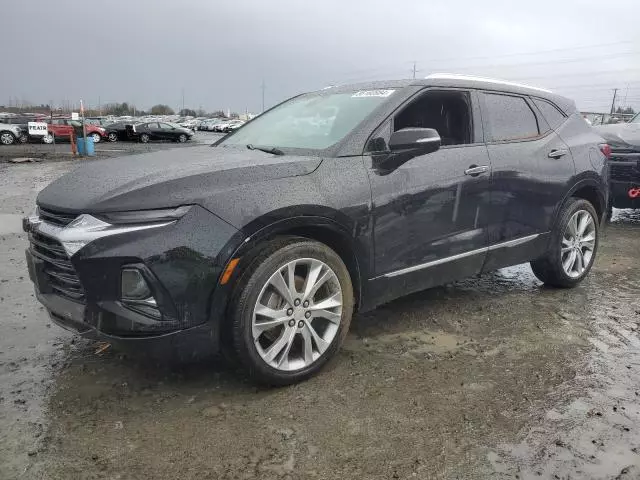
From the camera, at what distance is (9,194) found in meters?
10.5

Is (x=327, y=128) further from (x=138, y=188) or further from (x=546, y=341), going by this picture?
(x=546, y=341)

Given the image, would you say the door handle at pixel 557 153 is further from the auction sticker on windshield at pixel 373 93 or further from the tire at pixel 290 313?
the tire at pixel 290 313

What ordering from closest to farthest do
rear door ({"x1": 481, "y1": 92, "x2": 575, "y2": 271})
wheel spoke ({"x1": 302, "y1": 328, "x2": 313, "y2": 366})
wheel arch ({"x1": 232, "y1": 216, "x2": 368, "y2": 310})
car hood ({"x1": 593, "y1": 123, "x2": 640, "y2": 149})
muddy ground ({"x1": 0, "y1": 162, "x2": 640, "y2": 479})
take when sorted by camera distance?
muddy ground ({"x1": 0, "y1": 162, "x2": 640, "y2": 479}) → wheel arch ({"x1": 232, "y1": 216, "x2": 368, "y2": 310}) → wheel spoke ({"x1": 302, "y1": 328, "x2": 313, "y2": 366}) → rear door ({"x1": 481, "y1": 92, "x2": 575, "y2": 271}) → car hood ({"x1": 593, "y1": 123, "x2": 640, "y2": 149})

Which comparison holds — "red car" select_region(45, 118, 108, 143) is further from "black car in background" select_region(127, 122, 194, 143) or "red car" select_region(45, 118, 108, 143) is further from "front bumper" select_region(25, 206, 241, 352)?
"front bumper" select_region(25, 206, 241, 352)

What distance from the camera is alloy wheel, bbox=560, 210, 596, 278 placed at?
4.76 meters

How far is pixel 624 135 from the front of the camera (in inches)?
313

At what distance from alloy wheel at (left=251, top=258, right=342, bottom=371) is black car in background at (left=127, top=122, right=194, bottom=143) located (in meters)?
32.4

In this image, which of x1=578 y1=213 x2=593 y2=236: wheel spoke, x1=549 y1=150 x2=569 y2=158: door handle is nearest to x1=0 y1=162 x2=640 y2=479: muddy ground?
x1=578 y1=213 x2=593 y2=236: wheel spoke

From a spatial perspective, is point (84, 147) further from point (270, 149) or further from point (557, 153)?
point (557, 153)

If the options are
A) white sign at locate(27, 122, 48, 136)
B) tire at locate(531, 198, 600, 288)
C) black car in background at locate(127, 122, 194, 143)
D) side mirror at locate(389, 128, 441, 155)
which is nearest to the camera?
side mirror at locate(389, 128, 441, 155)

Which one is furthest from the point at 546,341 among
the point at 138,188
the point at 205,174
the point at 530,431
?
the point at 138,188

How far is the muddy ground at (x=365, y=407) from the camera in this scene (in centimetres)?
236

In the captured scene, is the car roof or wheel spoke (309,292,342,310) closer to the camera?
wheel spoke (309,292,342,310)

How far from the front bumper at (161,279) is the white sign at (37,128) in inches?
1134
